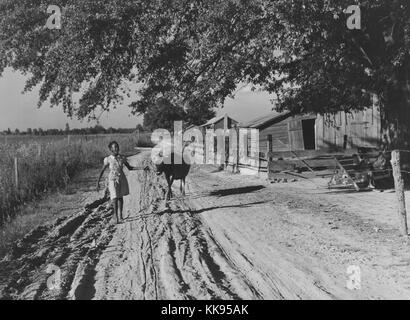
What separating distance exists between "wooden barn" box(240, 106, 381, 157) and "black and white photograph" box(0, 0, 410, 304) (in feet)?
12.5

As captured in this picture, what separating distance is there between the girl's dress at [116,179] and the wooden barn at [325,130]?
370 inches

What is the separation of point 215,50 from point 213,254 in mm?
7295

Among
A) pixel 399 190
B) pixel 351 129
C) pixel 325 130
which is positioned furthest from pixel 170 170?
pixel 325 130

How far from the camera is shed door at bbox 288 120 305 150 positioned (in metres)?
31.1

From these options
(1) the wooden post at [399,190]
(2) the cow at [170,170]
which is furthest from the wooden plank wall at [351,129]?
(1) the wooden post at [399,190]

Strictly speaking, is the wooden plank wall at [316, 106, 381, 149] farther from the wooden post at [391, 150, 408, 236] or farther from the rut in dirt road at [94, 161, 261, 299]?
the rut in dirt road at [94, 161, 261, 299]

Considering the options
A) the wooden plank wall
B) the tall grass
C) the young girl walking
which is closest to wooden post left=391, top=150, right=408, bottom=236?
the young girl walking

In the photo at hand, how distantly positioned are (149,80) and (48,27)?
3170 mm

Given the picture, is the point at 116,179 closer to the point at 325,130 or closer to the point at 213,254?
the point at 213,254

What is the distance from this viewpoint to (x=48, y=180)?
16.6m

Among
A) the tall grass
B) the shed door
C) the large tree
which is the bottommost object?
the tall grass

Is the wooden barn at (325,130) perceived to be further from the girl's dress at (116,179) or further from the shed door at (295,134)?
the girl's dress at (116,179)

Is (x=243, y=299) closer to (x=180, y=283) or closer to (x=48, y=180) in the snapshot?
(x=180, y=283)

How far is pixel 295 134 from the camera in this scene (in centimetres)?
3155
